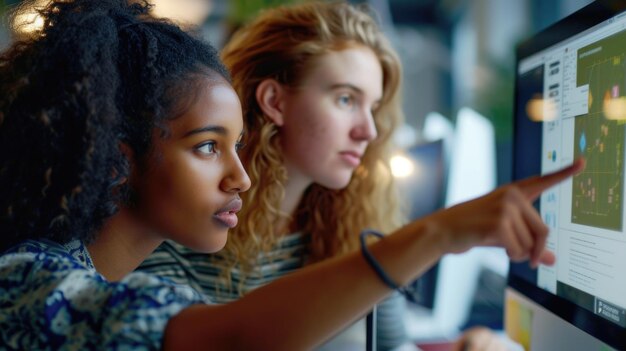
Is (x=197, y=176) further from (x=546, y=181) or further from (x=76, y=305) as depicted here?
(x=546, y=181)

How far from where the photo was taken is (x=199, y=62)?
2.32ft

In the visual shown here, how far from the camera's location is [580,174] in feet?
2.39

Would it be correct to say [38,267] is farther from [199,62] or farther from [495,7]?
[495,7]

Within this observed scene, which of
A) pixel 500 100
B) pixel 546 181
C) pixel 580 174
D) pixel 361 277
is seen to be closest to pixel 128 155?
pixel 361 277

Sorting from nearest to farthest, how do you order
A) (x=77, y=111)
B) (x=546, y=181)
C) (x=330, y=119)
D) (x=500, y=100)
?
(x=546, y=181), (x=77, y=111), (x=330, y=119), (x=500, y=100)

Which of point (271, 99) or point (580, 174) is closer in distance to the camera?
point (580, 174)

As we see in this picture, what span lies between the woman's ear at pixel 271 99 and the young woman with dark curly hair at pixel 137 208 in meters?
0.40

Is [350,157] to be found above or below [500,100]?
below

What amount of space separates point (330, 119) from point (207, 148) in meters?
0.52

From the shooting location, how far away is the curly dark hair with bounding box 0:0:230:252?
57cm

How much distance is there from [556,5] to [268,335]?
1891 millimetres

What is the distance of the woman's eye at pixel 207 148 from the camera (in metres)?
0.65

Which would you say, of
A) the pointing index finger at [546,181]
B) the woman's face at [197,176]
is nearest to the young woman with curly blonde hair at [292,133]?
the woman's face at [197,176]

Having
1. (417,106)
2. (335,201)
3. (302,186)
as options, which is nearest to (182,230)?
(302,186)
